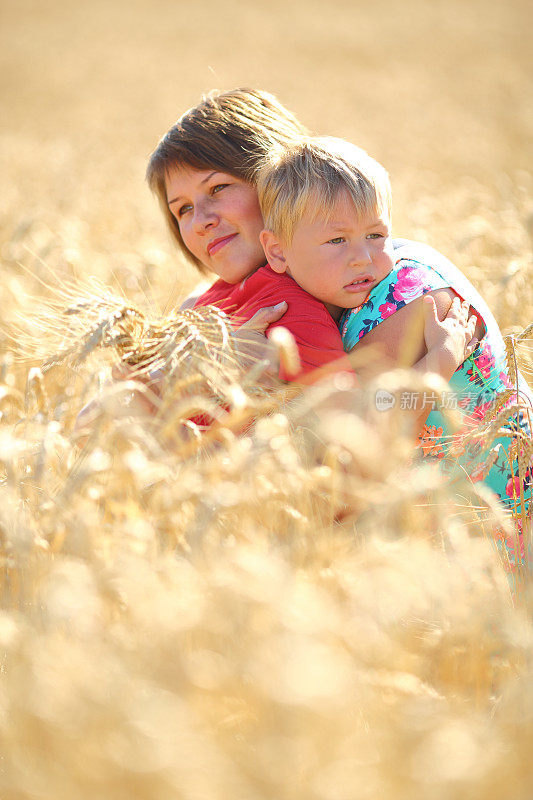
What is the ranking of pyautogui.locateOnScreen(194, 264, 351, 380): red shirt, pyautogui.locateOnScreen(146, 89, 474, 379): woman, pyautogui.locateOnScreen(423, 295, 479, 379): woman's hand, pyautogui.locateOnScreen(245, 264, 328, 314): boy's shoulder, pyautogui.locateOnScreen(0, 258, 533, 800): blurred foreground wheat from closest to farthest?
pyautogui.locateOnScreen(0, 258, 533, 800): blurred foreground wheat
pyautogui.locateOnScreen(423, 295, 479, 379): woman's hand
pyautogui.locateOnScreen(194, 264, 351, 380): red shirt
pyautogui.locateOnScreen(245, 264, 328, 314): boy's shoulder
pyautogui.locateOnScreen(146, 89, 474, 379): woman

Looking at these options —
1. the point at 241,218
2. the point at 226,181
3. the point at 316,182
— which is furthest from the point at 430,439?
the point at 226,181

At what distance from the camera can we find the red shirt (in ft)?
7.05

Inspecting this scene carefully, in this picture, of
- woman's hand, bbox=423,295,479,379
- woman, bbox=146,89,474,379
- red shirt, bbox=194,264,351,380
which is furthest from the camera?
woman, bbox=146,89,474,379

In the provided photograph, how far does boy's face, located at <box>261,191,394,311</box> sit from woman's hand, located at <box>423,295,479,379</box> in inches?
8.1

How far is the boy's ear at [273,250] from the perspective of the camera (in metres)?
2.32

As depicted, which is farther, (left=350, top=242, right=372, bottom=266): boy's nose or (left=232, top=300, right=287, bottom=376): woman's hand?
(left=350, top=242, right=372, bottom=266): boy's nose

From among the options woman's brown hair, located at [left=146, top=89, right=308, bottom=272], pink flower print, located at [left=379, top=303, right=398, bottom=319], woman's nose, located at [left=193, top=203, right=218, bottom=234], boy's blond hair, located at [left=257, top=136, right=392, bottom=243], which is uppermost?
woman's brown hair, located at [left=146, top=89, right=308, bottom=272]

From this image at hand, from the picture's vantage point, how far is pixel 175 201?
2715mm

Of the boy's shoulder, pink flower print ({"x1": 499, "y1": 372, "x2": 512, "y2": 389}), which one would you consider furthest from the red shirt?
pink flower print ({"x1": 499, "y1": 372, "x2": 512, "y2": 389})

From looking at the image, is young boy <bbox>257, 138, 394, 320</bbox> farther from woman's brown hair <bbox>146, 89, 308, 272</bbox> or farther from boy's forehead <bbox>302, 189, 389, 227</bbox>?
woman's brown hair <bbox>146, 89, 308, 272</bbox>

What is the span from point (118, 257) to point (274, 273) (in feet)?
6.95

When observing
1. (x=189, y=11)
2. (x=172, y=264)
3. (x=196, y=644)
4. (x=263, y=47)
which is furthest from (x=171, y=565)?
(x=189, y=11)

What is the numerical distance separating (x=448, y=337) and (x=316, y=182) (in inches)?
23.2

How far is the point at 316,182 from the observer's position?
2152mm
